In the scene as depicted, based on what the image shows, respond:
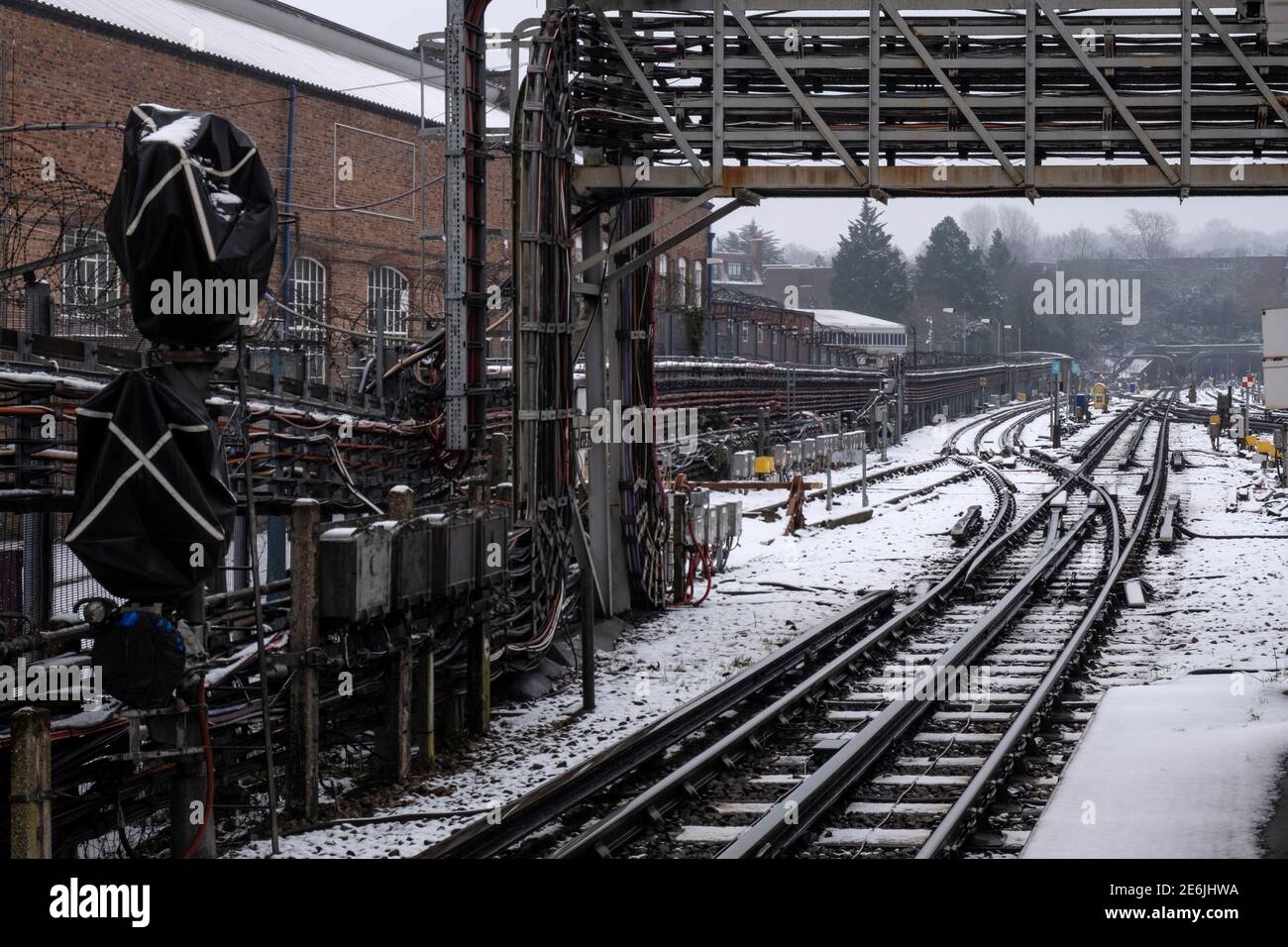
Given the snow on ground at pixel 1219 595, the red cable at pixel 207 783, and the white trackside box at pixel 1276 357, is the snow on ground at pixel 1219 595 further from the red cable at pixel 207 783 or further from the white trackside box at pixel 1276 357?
the red cable at pixel 207 783

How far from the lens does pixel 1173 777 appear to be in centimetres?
947

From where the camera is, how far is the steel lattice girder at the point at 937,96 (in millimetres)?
14984

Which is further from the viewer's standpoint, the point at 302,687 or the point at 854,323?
the point at 854,323

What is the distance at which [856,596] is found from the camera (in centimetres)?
1878

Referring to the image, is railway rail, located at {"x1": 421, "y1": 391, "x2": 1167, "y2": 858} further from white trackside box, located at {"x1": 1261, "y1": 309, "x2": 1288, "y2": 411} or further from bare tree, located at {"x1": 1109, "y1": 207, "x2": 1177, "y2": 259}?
bare tree, located at {"x1": 1109, "y1": 207, "x2": 1177, "y2": 259}

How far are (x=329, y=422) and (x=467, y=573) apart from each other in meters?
4.66

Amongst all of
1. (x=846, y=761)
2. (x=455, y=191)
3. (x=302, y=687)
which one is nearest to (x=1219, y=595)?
(x=846, y=761)

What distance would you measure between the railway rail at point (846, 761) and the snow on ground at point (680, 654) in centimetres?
62

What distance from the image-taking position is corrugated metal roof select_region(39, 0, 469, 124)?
31828 mm

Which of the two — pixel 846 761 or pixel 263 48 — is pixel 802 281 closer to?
pixel 263 48

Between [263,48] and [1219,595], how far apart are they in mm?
28540

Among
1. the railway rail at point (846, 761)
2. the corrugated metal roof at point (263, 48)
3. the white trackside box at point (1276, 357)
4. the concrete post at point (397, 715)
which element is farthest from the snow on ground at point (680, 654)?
the corrugated metal roof at point (263, 48)

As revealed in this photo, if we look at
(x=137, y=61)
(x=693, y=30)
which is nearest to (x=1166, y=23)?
(x=693, y=30)
